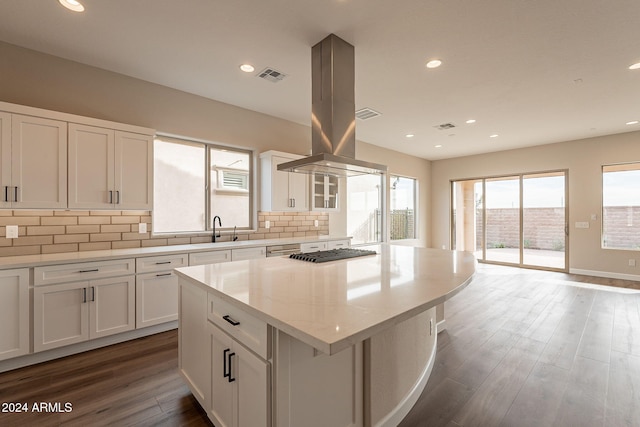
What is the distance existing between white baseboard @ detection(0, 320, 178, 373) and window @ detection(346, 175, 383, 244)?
153 inches

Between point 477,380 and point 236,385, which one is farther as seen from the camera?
point 477,380

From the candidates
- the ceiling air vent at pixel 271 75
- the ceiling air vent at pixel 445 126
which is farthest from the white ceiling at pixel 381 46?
the ceiling air vent at pixel 445 126

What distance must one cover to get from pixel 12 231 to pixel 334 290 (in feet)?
10.3

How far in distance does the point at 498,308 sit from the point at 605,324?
3.42 feet

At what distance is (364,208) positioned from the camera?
21.0 ft

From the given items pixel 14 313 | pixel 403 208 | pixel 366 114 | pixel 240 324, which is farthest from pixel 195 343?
pixel 403 208

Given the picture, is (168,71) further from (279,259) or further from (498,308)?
(498,308)

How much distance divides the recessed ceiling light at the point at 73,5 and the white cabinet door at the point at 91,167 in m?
1.00

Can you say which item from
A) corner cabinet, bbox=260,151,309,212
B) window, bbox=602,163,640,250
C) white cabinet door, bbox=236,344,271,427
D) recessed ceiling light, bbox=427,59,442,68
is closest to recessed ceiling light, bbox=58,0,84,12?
corner cabinet, bbox=260,151,309,212

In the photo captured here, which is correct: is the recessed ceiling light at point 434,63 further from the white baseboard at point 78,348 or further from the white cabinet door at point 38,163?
the white baseboard at point 78,348

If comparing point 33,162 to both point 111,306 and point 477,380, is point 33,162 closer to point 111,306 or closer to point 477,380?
point 111,306

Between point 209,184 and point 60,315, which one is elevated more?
point 209,184

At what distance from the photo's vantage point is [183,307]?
1927mm

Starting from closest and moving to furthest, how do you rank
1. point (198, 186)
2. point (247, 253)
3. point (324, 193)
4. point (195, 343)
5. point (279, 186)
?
1. point (195, 343)
2. point (247, 253)
3. point (198, 186)
4. point (279, 186)
5. point (324, 193)
